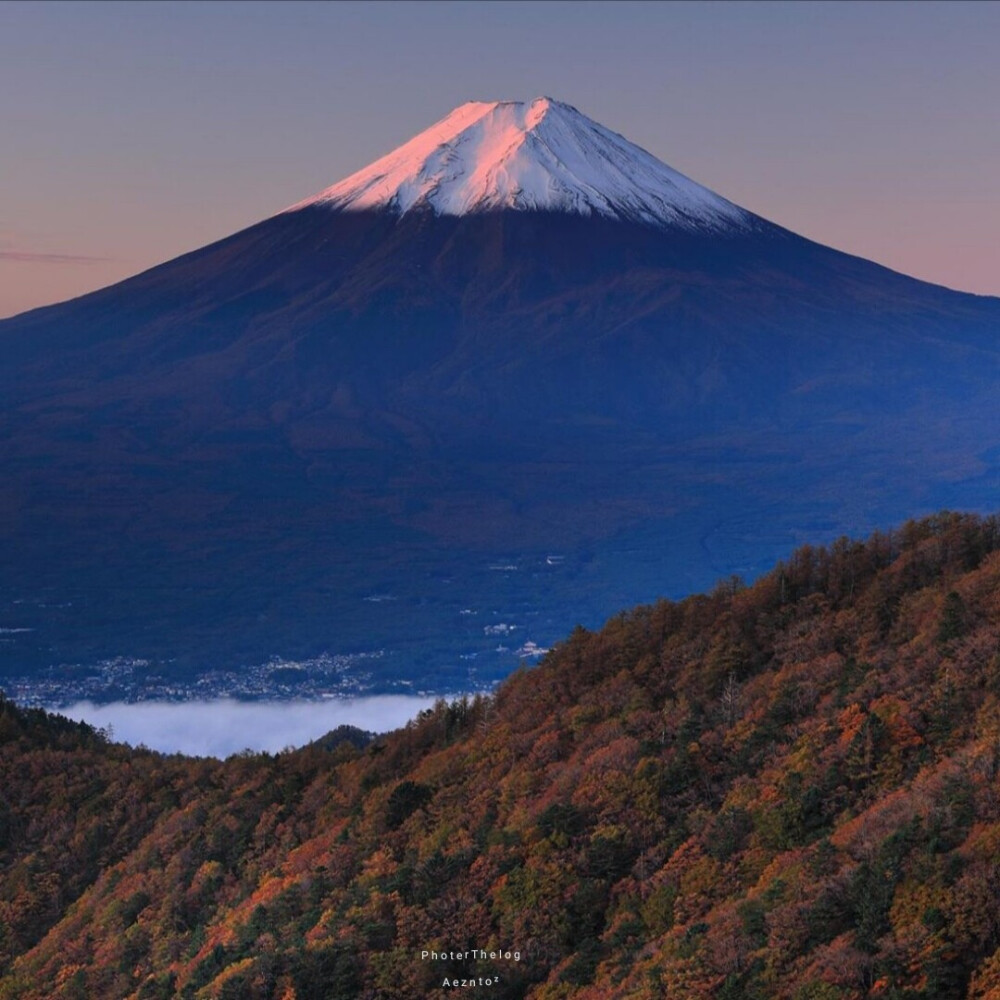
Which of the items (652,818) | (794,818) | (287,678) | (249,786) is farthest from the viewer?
(287,678)

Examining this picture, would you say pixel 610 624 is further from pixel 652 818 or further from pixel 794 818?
pixel 794 818

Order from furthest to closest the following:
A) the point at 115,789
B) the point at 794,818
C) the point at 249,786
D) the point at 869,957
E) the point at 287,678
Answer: the point at 287,678 → the point at 115,789 → the point at 249,786 → the point at 794,818 → the point at 869,957

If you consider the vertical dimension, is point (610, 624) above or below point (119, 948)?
above

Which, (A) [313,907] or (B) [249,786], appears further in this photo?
(B) [249,786]

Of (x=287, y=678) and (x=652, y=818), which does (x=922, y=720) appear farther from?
(x=287, y=678)

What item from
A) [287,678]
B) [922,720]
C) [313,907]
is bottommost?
[287,678]

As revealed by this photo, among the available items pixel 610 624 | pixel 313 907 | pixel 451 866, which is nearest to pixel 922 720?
pixel 451 866
